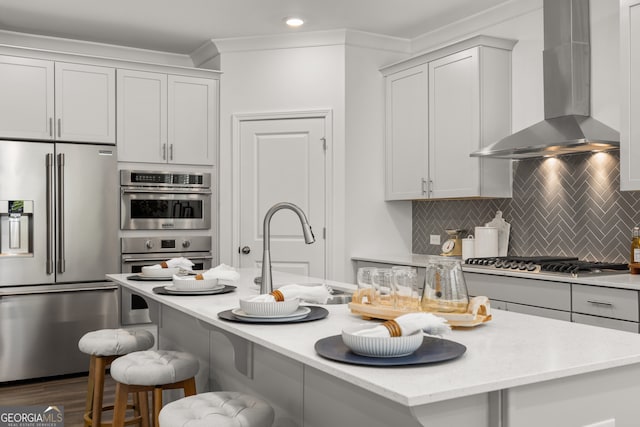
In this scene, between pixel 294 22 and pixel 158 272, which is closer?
pixel 158 272

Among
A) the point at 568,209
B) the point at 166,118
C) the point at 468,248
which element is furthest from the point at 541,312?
the point at 166,118

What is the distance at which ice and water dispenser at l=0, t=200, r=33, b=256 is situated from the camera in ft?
14.5

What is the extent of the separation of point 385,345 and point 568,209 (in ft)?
9.93

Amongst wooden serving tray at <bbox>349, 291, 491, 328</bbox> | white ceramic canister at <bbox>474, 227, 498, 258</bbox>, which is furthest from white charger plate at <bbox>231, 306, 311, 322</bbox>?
white ceramic canister at <bbox>474, 227, 498, 258</bbox>

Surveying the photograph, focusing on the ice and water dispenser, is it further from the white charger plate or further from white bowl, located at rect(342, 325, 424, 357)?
white bowl, located at rect(342, 325, 424, 357)

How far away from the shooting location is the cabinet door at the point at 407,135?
4773mm

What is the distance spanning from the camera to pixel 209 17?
4637mm

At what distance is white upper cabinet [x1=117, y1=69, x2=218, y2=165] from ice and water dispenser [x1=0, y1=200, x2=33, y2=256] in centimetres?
81

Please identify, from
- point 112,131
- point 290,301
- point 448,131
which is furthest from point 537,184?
point 112,131

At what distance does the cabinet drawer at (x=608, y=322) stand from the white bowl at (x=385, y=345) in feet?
6.45

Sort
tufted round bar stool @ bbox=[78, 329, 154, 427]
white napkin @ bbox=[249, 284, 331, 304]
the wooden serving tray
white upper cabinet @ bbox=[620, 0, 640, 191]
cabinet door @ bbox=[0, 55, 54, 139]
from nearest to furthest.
A: the wooden serving tray, white napkin @ bbox=[249, 284, 331, 304], tufted round bar stool @ bbox=[78, 329, 154, 427], white upper cabinet @ bbox=[620, 0, 640, 191], cabinet door @ bbox=[0, 55, 54, 139]

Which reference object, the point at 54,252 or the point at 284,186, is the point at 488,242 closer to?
the point at 284,186

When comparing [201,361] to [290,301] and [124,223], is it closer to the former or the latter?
[290,301]

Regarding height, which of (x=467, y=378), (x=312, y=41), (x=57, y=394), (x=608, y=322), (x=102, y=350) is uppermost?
(x=312, y=41)
